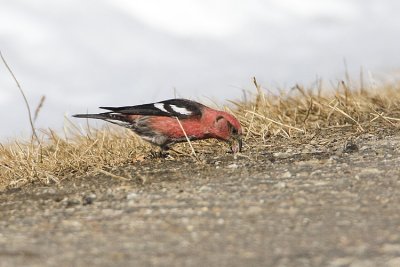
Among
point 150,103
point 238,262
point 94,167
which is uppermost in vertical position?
point 150,103

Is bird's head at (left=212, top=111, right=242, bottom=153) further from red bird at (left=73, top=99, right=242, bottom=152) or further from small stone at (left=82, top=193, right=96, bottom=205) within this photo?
small stone at (left=82, top=193, right=96, bottom=205)

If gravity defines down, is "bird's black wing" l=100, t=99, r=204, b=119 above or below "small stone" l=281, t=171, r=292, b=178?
above

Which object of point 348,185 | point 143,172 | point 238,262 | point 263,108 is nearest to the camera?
point 238,262

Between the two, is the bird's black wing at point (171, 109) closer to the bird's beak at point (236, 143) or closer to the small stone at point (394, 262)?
the bird's beak at point (236, 143)

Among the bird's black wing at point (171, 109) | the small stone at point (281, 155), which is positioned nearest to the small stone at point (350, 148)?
the small stone at point (281, 155)

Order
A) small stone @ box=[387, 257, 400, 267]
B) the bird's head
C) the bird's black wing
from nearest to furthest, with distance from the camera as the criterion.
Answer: small stone @ box=[387, 257, 400, 267]
the bird's head
the bird's black wing

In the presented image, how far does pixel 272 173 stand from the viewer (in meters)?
4.93

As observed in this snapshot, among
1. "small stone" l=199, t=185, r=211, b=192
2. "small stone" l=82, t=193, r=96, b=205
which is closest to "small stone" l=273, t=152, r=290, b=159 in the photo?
"small stone" l=199, t=185, r=211, b=192

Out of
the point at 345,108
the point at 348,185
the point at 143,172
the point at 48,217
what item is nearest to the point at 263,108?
the point at 345,108

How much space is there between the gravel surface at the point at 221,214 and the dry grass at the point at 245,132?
0.97 ft

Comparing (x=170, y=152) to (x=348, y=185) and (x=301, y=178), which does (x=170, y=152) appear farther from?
(x=348, y=185)

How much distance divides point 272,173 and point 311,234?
1.61m

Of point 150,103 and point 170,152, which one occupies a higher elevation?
point 150,103

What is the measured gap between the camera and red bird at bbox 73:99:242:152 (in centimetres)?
597
